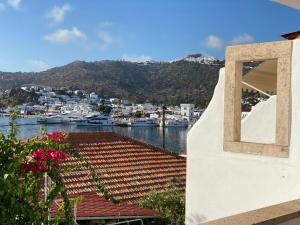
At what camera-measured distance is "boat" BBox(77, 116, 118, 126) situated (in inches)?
4599

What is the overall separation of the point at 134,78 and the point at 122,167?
9260cm

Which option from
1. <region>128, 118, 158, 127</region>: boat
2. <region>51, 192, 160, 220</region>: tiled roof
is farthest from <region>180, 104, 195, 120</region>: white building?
<region>51, 192, 160, 220</region>: tiled roof

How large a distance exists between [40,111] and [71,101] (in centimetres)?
1257

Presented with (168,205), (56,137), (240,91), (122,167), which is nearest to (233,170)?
(240,91)

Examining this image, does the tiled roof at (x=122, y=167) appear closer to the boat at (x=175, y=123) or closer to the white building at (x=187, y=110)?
the white building at (x=187, y=110)

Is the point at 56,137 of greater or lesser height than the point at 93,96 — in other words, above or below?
below

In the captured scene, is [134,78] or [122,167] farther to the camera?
[134,78]

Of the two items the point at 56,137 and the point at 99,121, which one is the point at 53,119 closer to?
the point at 99,121

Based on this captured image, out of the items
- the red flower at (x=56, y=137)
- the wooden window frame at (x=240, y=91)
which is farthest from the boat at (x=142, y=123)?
the red flower at (x=56, y=137)

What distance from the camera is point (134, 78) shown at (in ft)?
351

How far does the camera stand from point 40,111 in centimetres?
11800

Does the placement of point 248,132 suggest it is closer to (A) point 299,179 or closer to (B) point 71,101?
(A) point 299,179

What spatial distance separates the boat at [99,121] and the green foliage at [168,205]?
345 feet

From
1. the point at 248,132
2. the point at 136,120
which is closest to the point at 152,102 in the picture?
the point at 136,120
